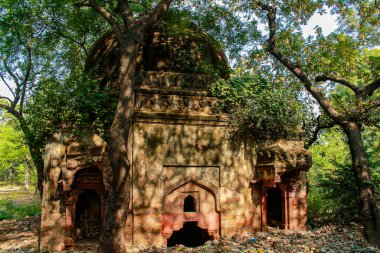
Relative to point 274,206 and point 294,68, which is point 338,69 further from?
point 274,206

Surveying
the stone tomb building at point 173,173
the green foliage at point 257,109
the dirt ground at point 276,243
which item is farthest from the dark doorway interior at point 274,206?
the green foliage at point 257,109

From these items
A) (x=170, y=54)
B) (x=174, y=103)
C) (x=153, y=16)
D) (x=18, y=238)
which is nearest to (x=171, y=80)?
(x=174, y=103)

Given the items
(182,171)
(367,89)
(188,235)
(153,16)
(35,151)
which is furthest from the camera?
(35,151)

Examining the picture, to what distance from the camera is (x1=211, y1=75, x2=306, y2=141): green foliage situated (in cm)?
839

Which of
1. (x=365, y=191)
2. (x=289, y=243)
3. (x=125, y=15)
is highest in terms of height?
(x=125, y=15)

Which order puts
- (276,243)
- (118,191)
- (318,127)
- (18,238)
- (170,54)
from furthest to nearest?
(318,127)
(170,54)
(18,238)
(276,243)
(118,191)

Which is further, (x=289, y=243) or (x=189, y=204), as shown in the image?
(x=189, y=204)

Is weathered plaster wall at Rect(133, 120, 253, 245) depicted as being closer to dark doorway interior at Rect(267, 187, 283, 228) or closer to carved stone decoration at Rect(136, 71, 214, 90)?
carved stone decoration at Rect(136, 71, 214, 90)

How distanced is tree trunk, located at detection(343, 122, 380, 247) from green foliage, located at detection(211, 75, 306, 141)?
1.38 metres

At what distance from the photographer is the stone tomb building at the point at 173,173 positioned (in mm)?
7516

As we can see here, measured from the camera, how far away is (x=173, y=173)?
7.85m

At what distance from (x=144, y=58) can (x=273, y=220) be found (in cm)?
558

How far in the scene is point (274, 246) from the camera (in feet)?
22.9

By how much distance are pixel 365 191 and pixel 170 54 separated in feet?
19.2
